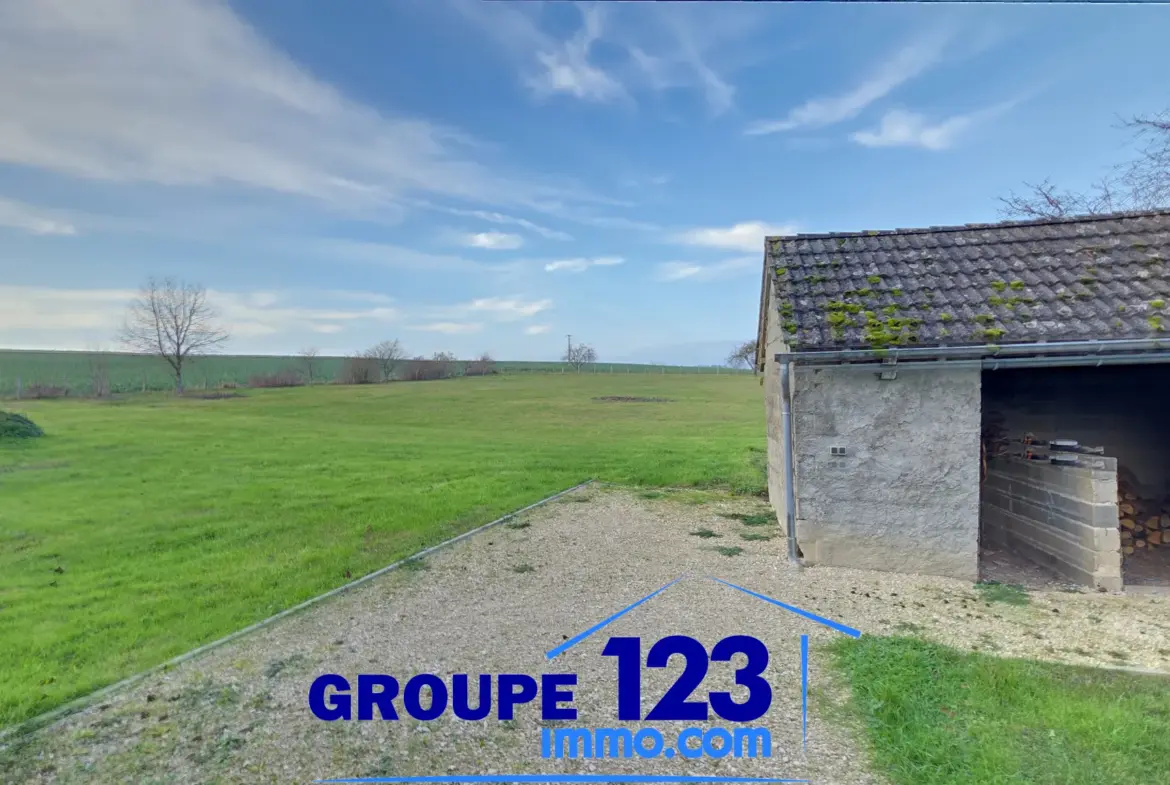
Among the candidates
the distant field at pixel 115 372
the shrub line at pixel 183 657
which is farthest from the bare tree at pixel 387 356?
the shrub line at pixel 183 657

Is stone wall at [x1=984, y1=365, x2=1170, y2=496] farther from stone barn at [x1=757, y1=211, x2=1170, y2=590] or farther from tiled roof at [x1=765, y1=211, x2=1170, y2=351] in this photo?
tiled roof at [x1=765, y1=211, x2=1170, y2=351]

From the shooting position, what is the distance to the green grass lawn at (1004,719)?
9.89 feet

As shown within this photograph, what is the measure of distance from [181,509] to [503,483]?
6363 mm

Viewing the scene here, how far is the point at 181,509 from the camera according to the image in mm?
10672

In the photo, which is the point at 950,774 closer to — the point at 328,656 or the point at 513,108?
the point at 328,656

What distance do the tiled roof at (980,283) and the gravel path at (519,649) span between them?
9.27 feet

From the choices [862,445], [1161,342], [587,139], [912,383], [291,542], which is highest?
[587,139]

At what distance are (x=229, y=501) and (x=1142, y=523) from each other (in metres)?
15.6

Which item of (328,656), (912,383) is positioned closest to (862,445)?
(912,383)

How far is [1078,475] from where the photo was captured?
6211 mm

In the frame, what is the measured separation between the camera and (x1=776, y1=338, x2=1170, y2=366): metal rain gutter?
5.74 m

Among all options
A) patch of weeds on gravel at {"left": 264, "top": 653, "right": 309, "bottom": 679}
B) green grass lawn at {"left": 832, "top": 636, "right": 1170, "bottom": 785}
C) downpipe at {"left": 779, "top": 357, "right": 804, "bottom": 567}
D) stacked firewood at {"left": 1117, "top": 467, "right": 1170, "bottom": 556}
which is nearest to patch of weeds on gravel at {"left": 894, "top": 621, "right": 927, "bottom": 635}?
green grass lawn at {"left": 832, "top": 636, "right": 1170, "bottom": 785}

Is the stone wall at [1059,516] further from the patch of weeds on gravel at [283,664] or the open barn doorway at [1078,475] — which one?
the patch of weeds on gravel at [283,664]

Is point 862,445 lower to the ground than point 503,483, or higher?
higher
